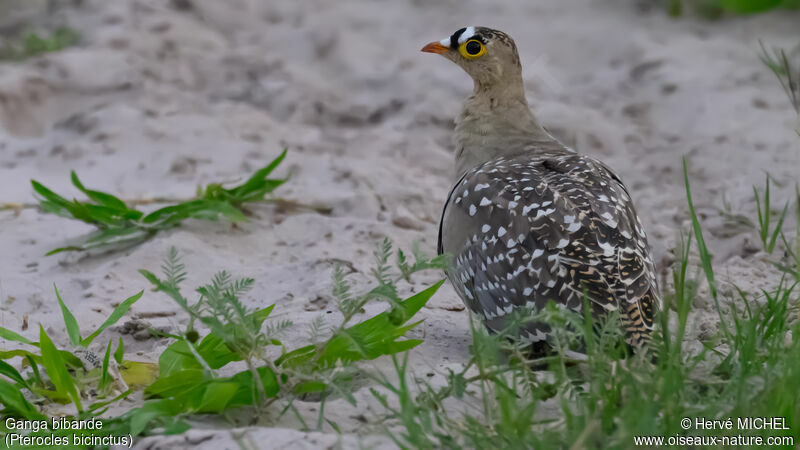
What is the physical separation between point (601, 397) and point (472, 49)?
7.44 ft

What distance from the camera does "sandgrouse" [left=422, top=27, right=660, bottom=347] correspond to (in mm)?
3031

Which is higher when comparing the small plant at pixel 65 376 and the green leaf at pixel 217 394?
the green leaf at pixel 217 394

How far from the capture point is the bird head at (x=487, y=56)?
168 inches

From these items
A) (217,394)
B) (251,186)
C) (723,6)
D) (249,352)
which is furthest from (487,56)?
(723,6)

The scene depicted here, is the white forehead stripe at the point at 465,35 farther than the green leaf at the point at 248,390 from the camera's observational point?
Yes

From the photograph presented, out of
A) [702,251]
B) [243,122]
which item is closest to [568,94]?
[243,122]

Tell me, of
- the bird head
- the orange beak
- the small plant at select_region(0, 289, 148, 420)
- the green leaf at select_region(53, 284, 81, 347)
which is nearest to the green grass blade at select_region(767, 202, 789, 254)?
the bird head

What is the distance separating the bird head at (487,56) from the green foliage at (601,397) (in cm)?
176

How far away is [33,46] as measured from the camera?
691 cm

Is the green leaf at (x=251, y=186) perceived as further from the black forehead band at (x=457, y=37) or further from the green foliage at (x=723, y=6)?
the green foliage at (x=723, y=6)

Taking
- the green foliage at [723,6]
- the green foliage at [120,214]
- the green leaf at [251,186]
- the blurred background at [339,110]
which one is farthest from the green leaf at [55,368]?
the green foliage at [723,6]

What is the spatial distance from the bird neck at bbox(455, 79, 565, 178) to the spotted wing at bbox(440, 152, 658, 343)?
17.6 inches

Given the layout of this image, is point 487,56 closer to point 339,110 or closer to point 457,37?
point 457,37

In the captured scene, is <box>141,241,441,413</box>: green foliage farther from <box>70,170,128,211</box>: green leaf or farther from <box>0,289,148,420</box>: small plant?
<box>70,170,128,211</box>: green leaf
